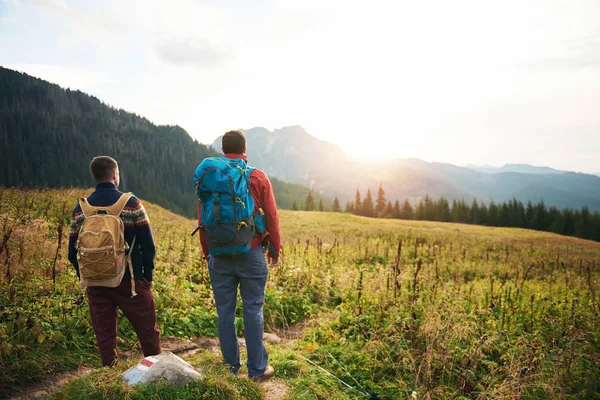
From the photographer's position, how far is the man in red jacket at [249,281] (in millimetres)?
3900

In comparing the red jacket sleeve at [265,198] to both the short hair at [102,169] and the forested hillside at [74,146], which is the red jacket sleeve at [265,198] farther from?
the forested hillside at [74,146]

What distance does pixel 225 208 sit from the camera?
369 centimetres

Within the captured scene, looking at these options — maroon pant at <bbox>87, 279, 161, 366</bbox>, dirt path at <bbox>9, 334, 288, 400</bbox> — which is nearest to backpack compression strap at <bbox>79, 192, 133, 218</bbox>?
maroon pant at <bbox>87, 279, 161, 366</bbox>

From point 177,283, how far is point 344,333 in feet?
12.2

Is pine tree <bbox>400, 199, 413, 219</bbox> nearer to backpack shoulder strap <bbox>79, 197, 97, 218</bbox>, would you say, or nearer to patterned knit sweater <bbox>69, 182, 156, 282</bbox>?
patterned knit sweater <bbox>69, 182, 156, 282</bbox>

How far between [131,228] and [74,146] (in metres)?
184

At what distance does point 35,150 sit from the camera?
142 m

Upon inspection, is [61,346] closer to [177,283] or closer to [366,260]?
[177,283]

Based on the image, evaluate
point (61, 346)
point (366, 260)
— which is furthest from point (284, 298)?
point (366, 260)

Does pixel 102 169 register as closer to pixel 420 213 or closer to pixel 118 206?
pixel 118 206

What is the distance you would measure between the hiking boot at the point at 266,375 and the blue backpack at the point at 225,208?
164 cm

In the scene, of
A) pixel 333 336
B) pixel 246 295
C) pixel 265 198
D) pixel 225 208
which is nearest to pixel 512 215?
pixel 333 336

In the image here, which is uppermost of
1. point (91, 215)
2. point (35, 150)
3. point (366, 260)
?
point (35, 150)

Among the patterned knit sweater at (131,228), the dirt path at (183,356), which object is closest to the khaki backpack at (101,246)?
the patterned knit sweater at (131,228)
